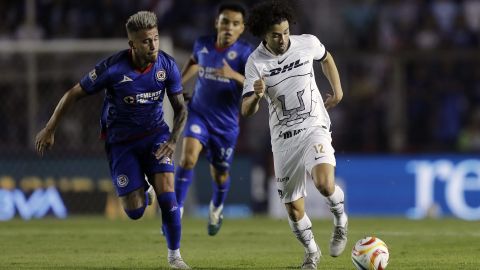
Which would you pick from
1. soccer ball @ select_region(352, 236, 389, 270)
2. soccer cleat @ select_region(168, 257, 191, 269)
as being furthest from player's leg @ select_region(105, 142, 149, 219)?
soccer ball @ select_region(352, 236, 389, 270)

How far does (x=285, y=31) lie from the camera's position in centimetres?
1016

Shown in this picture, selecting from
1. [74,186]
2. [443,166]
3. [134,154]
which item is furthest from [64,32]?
[134,154]

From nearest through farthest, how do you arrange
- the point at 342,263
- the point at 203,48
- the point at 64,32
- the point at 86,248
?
the point at 342,263 < the point at 86,248 < the point at 203,48 < the point at 64,32

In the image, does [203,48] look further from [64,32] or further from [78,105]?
[64,32]

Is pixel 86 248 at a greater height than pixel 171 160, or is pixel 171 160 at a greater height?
pixel 171 160

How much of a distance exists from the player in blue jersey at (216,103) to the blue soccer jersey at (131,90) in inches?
115

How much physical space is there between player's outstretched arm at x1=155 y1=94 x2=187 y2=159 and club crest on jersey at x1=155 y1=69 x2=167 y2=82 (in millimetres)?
205

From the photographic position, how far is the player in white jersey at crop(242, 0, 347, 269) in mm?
10141

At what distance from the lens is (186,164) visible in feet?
45.1

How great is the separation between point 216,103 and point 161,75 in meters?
3.65

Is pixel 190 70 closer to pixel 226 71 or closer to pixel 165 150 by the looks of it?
pixel 226 71

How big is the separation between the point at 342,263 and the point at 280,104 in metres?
1.82

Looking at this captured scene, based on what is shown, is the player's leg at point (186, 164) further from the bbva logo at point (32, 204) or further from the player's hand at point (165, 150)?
the bbva logo at point (32, 204)

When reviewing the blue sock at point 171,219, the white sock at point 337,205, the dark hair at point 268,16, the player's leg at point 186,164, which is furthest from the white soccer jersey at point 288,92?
the player's leg at point 186,164
